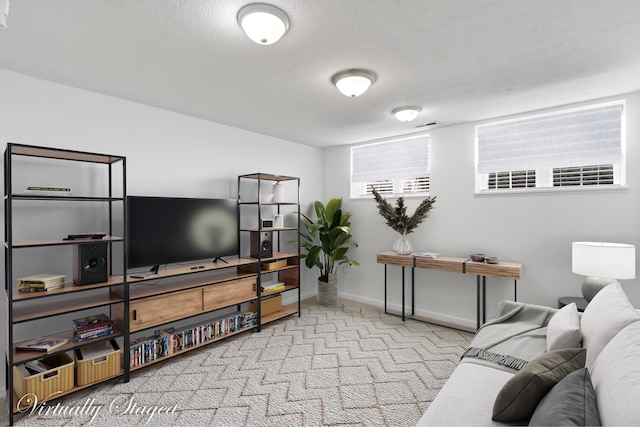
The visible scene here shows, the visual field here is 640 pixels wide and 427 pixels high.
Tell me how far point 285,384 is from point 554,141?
3.48 meters

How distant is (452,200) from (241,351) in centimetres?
296

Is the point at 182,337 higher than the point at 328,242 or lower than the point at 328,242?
lower

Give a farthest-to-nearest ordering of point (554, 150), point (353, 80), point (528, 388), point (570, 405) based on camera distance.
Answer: point (554, 150) < point (353, 80) < point (528, 388) < point (570, 405)

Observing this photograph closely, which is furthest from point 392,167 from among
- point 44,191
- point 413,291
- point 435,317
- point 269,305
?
point 44,191

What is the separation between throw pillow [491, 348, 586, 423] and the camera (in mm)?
1214

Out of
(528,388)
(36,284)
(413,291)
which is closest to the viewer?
(528,388)

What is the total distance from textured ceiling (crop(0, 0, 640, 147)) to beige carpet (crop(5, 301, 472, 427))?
2.41 meters

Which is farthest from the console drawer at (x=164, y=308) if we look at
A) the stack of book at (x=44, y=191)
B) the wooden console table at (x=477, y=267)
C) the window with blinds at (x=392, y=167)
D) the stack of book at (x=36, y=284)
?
the window with blinds at (x=392, y=167)

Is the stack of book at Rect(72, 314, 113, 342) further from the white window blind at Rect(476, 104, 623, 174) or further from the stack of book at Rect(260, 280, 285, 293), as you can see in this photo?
the white window blind at Rect(476, 104, 623, 174)

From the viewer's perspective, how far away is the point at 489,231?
3594 millimetres

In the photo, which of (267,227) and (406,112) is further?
(267,227)

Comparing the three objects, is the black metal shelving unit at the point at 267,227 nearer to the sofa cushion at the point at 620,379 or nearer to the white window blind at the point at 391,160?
the white window blind at the point at 391,160

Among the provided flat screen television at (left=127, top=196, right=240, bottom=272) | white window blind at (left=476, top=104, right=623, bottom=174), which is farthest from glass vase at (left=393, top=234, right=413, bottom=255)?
flat screen television at (left=127, top=196, right=240, bottom=272)

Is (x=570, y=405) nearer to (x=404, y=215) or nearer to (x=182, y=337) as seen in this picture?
(x=182, y=337)
